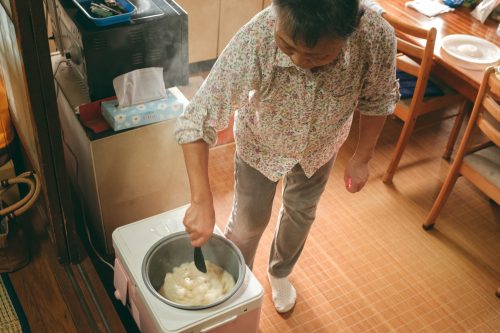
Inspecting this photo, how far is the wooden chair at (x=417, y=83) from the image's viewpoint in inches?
92.0

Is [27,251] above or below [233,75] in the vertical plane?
below

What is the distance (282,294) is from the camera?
2.08 meters

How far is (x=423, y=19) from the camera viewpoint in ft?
9.29

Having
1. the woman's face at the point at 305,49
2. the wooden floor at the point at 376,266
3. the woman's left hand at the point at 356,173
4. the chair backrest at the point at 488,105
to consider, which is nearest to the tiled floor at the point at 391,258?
the wooden floor at the point at 376,266

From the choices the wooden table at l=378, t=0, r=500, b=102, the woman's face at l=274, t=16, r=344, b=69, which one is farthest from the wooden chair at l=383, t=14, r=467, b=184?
the woman's face at l=274, t=16, r=344, b=69

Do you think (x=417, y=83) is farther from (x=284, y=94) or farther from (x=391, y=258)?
(x=284, y=94)

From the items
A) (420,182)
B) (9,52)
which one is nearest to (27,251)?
(9,52)

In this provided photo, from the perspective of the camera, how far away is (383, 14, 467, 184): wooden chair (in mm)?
2336

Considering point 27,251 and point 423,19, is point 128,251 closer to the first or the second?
point 27,251

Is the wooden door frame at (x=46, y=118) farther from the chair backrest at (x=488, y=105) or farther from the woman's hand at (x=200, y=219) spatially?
the chair backrest at (x=488, y=105)

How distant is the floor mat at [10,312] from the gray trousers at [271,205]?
0.74 m

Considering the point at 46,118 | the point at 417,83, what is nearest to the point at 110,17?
the point at 46,118

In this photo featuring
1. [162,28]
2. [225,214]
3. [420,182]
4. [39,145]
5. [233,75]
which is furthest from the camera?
[420,182]

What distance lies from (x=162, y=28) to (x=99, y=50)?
0.24 meters
